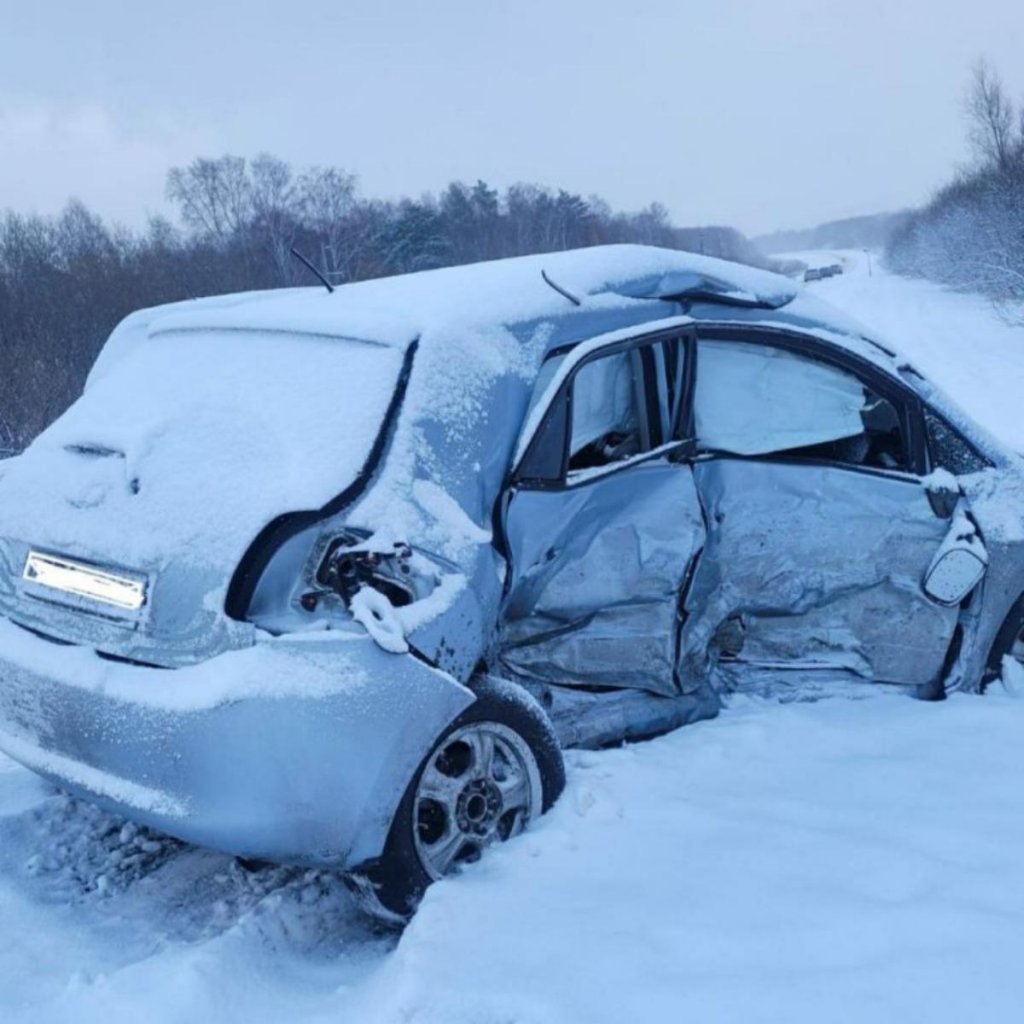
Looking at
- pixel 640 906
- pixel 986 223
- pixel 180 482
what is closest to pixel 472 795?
pixel 640 906

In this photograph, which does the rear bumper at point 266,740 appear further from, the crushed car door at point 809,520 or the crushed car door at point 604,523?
the crushed car door at point 809,520

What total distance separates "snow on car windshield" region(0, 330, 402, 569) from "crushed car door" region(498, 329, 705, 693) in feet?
1.81

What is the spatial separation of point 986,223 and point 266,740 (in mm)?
38614

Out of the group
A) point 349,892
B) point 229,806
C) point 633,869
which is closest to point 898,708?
point 633,869

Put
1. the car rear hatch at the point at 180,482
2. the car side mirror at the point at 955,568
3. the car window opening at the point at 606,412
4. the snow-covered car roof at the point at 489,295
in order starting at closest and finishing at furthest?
the car rear hatch at the point at 180,482
the snow-covered car roof at the point at 489,295
the car window opening at the point at 606,412
the car side mirror at the point at 955,568

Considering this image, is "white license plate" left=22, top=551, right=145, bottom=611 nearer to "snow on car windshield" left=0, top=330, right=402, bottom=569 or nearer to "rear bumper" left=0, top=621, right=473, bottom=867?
"snow on car windshield" left=0, top=330, right=402, bottom=569

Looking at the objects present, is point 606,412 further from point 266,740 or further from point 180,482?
point 266,740

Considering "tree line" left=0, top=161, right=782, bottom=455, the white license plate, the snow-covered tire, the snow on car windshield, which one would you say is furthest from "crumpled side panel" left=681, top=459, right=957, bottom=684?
"tree line" left=0, top=161, right=782, bottom=455

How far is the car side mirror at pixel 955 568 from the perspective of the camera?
139 inches

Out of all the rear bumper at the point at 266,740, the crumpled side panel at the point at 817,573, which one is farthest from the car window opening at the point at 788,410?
the rear bumper at the point at 266,740

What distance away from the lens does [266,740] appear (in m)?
2.22

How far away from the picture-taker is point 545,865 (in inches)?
101

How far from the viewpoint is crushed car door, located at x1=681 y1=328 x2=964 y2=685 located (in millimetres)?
3361

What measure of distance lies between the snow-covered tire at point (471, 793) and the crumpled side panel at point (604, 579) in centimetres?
34
